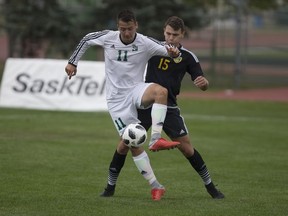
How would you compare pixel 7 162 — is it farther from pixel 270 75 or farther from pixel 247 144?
pixel 270 75

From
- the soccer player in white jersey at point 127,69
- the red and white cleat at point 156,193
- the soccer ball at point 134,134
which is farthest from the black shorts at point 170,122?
the red and white cleat at point 156,193

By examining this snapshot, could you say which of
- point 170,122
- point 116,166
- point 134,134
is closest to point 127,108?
point 134,134

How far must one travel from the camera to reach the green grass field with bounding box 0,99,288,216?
8648 mm

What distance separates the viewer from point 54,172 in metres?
11.2

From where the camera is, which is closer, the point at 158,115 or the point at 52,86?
the point at 158,115

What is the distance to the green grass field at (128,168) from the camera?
865cm


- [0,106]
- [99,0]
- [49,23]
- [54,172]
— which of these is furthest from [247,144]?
[99,0]

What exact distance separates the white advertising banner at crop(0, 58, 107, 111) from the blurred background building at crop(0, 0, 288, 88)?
23.5 ft

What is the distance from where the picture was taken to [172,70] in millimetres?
9180

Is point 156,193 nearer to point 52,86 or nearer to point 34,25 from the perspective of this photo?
point 52,86

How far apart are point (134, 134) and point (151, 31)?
63.7 ft

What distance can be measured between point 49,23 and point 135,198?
1879 centimetres

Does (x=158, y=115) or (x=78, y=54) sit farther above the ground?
(x=78, y=54)

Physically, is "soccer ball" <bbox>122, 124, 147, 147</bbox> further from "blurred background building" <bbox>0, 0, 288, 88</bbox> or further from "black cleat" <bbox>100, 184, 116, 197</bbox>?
"blurred background building" <bbox>0, 0, 288, 88</bbox>
